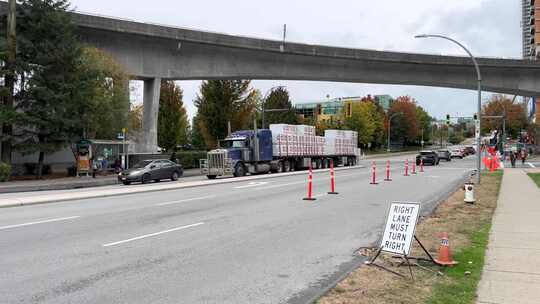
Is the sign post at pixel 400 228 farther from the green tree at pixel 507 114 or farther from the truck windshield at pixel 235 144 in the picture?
the green tree at pixel 507 114

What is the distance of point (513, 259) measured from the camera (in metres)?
8.05

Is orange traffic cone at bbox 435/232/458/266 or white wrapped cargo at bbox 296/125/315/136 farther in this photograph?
white wrapped cargo at bbox 296/125/315/136

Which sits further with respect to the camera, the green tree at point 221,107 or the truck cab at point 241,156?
the green tree at point 221,107

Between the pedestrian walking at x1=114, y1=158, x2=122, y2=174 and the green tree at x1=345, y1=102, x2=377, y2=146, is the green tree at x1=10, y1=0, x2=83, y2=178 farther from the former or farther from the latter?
the green tree at x1=345, y1=102, x2=377, y2=146

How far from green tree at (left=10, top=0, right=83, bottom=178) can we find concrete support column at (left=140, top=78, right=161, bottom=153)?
692 cm

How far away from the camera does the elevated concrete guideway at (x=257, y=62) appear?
1414 inches

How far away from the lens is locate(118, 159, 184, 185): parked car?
97.0 feet

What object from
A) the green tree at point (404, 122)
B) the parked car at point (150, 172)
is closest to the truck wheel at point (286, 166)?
the parked car at point (150, 172)

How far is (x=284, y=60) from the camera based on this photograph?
4222 centimetres

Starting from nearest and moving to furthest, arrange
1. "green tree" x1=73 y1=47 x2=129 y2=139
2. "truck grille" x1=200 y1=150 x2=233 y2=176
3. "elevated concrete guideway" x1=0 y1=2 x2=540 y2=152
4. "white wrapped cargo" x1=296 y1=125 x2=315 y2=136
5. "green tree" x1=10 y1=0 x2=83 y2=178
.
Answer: "green tree" x1=10 y1=0 x2=83 y2=178, "green tree" x1=73 y1=47 x2=129 y2=139, "truck grille" x1=200 y1=150 x2=233 y2=176, "elevated concrete guideway" x1=0 y1=2 x2=540 y2=152, "white wrapped cargo" x1=296 y1=125 x2=315 y2=136

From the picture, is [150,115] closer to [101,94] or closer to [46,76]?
[101,94]

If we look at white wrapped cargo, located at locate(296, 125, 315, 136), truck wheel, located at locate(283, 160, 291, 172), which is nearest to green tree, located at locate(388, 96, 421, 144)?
white wrapped cargo, located at locate(296, 125, 315, 136)

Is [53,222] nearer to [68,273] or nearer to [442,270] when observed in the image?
[68,273]

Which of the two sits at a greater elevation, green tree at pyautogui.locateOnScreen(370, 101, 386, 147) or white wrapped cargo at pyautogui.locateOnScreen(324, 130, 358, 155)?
green tree at pyautogui.locateOnScreen(370, 101, 386, 147)
